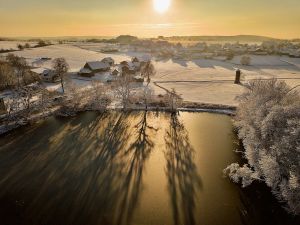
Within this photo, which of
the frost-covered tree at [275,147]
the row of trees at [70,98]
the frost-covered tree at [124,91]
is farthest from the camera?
the frost-covered tree at [124,91]

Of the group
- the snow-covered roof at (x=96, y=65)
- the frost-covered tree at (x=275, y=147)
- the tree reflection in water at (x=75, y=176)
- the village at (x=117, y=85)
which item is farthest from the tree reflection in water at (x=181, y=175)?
→ the snow-covered roof at (x=96, y=65)

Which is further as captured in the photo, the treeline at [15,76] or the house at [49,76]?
the house at [49,76]

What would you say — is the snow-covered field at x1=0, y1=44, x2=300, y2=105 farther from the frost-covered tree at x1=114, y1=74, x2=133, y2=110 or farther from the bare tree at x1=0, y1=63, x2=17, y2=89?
the bare tree at x1=0, y1=63, x2=17, y2=89

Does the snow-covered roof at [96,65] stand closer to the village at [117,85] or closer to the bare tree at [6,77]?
the village at [117,85]

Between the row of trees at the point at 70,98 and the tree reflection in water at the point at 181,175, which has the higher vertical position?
the row of trees at the point at 70,98

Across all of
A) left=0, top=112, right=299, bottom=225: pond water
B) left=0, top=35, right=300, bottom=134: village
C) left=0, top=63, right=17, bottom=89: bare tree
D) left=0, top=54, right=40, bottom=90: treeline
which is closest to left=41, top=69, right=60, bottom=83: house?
left=0, top=35, right=300, bottom=134: village

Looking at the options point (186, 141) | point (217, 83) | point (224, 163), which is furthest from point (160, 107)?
point (217, 83)

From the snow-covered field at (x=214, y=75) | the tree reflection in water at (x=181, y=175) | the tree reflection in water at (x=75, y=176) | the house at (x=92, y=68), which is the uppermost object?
the house at (x=92, y=68)
